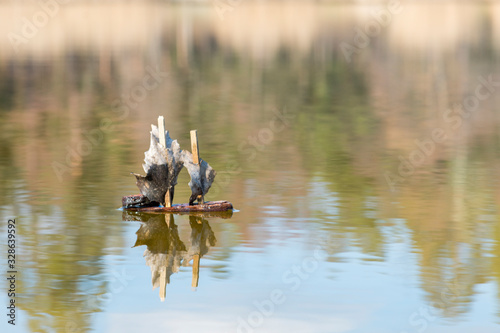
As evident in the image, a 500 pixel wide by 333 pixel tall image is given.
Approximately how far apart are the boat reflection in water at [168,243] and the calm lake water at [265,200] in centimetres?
4

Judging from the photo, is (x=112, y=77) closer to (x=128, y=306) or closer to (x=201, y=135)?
(x=201, y=135)

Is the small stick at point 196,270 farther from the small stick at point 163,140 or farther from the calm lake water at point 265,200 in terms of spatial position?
the small stick at point 163,140

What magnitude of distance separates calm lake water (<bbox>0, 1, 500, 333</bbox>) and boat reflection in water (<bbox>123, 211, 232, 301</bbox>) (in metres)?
0.04

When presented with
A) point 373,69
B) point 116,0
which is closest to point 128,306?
point 373,69

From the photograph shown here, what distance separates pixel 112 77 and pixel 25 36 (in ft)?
113

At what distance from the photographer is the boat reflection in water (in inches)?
597

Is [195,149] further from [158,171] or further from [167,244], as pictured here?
[167,244]

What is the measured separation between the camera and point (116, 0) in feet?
482

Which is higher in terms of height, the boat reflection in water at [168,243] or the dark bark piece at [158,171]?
the dark bark piece at [158,171]

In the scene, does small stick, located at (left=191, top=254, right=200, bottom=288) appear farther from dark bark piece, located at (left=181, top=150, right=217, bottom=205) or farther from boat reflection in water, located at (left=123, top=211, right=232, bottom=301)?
dark bark piece, located at (left=181, top=150, right=217, bottom=205)

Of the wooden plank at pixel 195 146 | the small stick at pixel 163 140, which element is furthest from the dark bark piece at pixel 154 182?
the wooden plank at pixel 195 146

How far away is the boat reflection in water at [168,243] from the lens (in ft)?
49.7

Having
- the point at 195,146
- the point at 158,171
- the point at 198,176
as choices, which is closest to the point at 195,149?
the point at 195,146

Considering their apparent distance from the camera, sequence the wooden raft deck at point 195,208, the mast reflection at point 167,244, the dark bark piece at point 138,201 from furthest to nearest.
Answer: the dark bark piece at point 138,201
the wooden raft deck at point 195,208
the mast reflection at point 167,244
